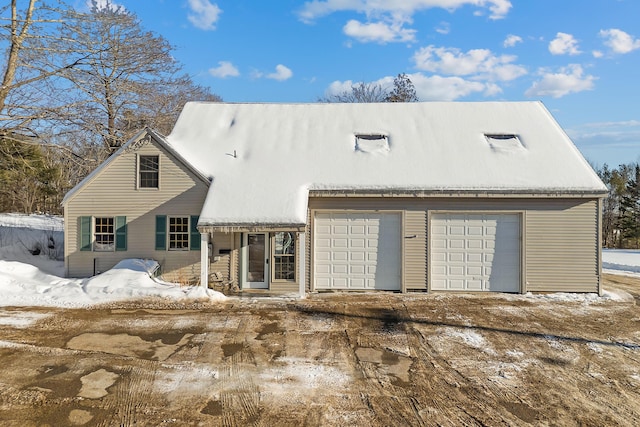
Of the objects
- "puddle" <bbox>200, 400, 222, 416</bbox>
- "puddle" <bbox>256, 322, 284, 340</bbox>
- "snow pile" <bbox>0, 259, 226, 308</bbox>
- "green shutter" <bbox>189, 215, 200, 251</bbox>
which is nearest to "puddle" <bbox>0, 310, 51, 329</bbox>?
"snow pile" <bbox>0, 259, 226, 308</bbox>

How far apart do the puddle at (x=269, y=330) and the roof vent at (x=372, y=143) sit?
277 inches

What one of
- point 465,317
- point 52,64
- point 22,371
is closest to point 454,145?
point 465,317

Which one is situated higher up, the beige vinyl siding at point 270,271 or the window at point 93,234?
the window at point 93,234

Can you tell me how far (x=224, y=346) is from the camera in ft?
23.2

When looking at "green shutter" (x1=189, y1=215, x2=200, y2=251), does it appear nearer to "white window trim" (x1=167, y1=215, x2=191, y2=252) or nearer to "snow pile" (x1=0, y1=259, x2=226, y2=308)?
"white window trim" (x1=167, y1=215, x2=191, y2=252)

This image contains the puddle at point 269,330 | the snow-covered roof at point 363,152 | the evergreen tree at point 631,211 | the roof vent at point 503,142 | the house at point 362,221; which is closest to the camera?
the puddle at point 269,330

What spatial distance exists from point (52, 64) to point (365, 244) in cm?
1183

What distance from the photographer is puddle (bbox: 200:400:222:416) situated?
4797 millimetres

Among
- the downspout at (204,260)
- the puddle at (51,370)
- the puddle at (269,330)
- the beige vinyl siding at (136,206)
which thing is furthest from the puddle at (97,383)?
the beige vinyl siding at (136,206)

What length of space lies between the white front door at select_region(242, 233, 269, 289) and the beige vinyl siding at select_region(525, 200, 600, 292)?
8.02 m

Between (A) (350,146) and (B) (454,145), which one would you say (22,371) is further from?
(B) (454,145)

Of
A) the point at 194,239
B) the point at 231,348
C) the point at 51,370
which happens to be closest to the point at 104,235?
the point at 194,239

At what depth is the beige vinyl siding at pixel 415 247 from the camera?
1169cm

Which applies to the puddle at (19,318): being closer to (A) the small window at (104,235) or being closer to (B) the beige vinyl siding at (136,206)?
(B) the beige vinyl siding at (136,206)
